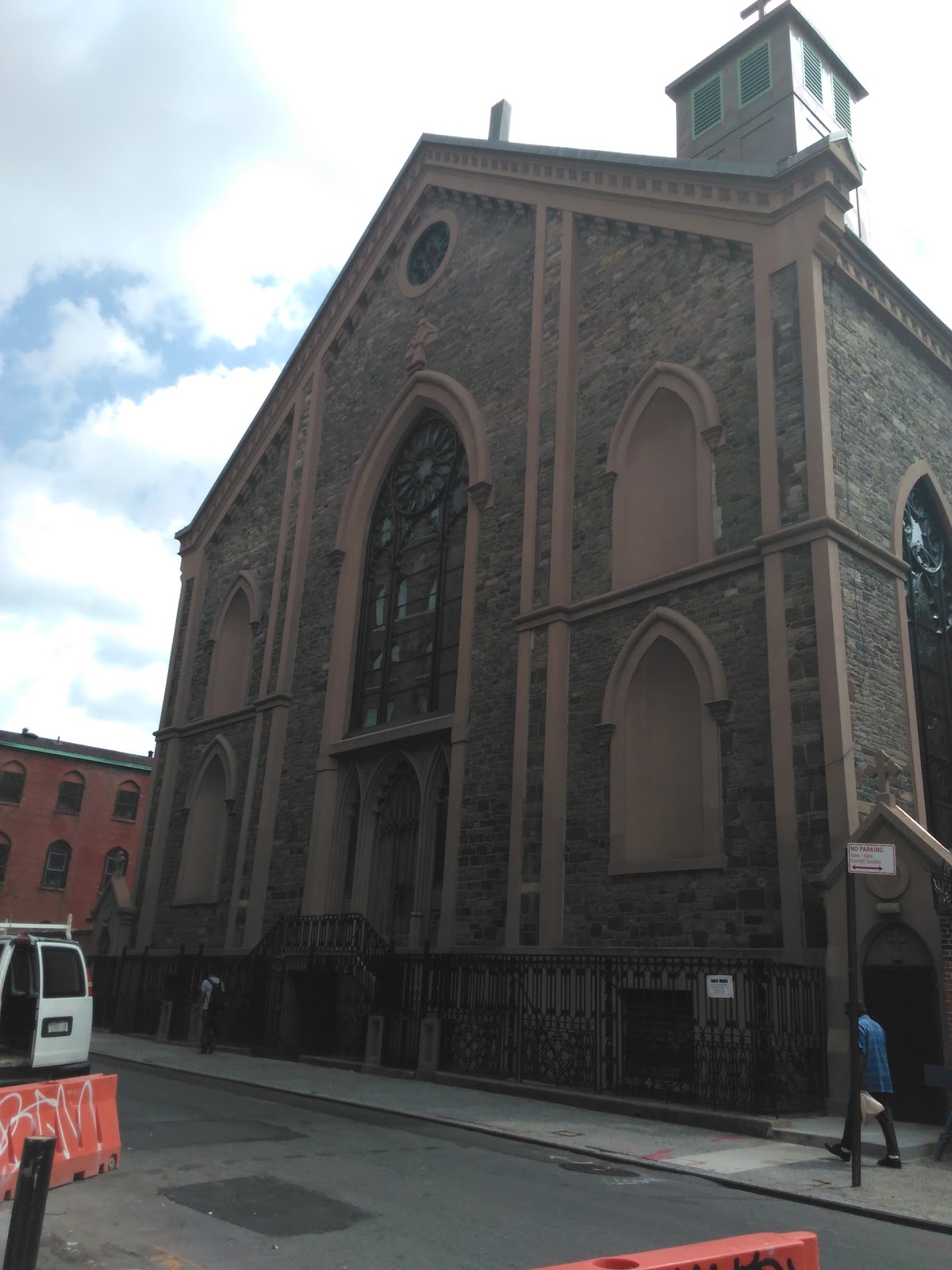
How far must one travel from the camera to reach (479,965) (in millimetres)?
15125

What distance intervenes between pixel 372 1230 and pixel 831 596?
380 inches

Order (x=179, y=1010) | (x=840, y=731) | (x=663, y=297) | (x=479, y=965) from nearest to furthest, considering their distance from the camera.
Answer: (x=840, y=731)
(x=479, y=965)
(x=663, y=297)
(x=179, y=1010)

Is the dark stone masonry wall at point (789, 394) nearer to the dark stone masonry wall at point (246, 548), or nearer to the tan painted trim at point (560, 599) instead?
the tan painted trim at point (560, 599)

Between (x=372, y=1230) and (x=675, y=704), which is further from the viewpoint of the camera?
(x=675, y=704)

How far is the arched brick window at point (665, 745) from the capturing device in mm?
14305

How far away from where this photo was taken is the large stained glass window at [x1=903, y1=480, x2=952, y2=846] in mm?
16125

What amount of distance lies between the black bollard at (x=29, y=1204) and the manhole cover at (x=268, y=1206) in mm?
2402

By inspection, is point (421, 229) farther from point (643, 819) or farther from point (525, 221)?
point (643, 819)

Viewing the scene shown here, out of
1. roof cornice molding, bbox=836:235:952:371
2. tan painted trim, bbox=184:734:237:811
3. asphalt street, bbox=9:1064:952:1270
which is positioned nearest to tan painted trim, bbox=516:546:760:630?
roof cornice molding, bbox=836:235:952:371

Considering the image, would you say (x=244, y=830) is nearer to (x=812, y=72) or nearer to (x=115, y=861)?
(x=812, y=72)

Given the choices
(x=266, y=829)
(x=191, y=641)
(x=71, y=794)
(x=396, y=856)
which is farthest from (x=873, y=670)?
(x=71, y=794)

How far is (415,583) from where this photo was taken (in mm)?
21656

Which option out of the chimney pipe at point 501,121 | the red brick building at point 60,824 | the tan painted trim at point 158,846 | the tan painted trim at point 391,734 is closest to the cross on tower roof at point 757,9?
the chimney pipe at point 501,121

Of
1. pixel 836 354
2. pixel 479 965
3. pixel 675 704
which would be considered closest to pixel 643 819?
pixel 675 704
